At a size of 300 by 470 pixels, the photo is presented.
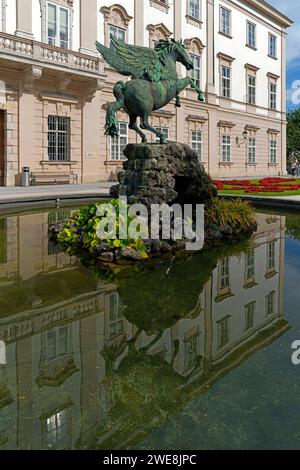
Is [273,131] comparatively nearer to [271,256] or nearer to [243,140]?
[243,140]

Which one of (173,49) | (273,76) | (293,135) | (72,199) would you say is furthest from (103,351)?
(293,135)

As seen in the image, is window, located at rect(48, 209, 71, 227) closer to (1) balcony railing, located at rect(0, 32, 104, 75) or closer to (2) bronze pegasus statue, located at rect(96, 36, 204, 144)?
(2) bronze pegasus statue, located at rect(96, 36, 204, 144)

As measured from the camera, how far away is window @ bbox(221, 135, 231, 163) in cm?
3206

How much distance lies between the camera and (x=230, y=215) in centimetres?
884

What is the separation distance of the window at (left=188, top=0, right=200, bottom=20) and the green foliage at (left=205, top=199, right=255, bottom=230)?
2320cm

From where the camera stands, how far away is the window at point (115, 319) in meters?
3.96

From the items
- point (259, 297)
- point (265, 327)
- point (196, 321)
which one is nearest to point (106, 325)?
point (196, 321)

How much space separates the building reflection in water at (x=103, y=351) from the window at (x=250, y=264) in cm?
5

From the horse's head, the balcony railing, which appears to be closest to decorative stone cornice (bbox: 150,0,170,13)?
the balcony railing

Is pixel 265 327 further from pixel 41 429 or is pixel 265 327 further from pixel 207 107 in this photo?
pixel 207 107

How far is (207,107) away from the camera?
99.0ft

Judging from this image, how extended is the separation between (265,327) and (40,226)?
22.4 feet

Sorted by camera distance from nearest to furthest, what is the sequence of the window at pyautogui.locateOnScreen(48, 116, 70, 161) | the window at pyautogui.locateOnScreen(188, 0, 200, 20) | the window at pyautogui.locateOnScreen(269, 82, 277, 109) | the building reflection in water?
1. the building reflection in water
2. the window at pyautogui.locateOnScreen(48, 116, 70, 161)
3. the window at pyautogui.locateOnScreen(188, 0, 200, 20)
4. the window at pyautogui.locateOnScreen(269, 82, 277, 109)

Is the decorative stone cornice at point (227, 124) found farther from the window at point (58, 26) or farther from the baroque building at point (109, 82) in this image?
the window at point (58, 26)
